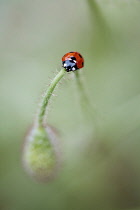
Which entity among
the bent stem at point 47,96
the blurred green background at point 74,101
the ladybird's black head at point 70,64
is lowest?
the bent stem at point 47,96

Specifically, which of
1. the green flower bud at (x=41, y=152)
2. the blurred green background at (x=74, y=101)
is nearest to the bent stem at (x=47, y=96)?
the green flower bud at (x=41, y=152)

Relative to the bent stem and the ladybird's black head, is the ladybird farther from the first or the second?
the bent stem

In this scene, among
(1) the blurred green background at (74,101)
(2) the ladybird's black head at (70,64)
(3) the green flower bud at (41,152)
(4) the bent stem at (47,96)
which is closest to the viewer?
(4) the bent stem at (47,96)

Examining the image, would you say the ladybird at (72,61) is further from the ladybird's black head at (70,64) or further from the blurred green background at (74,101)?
the blurred green background at (74,101)

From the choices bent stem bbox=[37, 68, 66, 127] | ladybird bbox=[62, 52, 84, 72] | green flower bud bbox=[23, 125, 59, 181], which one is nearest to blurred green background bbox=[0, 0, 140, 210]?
green flower bud bbox=[23, 125, 59, 181]

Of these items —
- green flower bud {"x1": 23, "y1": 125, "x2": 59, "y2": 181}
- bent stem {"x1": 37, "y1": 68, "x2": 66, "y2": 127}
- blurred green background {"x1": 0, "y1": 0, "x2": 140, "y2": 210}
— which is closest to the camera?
bent stem {"x1": 37, "y1": 68, "x2": 66, "y2": 127}
